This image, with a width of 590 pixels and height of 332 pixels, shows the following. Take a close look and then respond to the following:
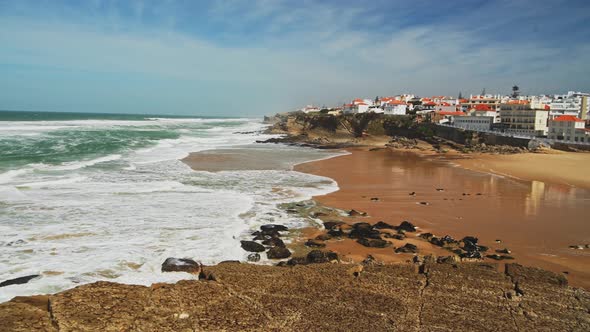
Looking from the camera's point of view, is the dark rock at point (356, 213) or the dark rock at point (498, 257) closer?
the dark rock at point (498, 257)

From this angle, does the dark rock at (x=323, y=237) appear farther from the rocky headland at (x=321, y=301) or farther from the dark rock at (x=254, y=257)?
the dark rock at (x=254, y=257)

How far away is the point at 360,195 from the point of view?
696 inches

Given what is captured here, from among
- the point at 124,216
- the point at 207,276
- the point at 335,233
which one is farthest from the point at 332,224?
the point at 124,216

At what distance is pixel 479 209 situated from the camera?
602 inches

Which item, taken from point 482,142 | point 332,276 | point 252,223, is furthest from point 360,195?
point 482,142

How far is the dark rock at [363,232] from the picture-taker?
1143 cm

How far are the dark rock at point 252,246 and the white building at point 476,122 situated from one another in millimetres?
50051

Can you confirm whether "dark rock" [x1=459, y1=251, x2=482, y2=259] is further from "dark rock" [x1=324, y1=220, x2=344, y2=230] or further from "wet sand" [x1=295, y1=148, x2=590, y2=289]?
"dark rock" [x1=324, y1=220, x2=344, y2=230]

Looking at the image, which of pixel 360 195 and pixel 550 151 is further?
pixel 550 151

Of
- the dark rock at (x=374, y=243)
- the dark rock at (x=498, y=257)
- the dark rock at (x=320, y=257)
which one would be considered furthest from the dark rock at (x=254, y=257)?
the dark rock at (x=498, y=257)

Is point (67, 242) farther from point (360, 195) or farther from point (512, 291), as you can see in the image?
point (360, 195)

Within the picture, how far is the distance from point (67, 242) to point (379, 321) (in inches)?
321

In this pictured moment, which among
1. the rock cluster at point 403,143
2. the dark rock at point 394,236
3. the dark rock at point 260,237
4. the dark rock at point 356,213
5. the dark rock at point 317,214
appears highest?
the rock cluster at point 403,143

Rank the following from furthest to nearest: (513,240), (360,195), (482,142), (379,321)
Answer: (482,142) → (360,195) → (513,240) → (379,321)
